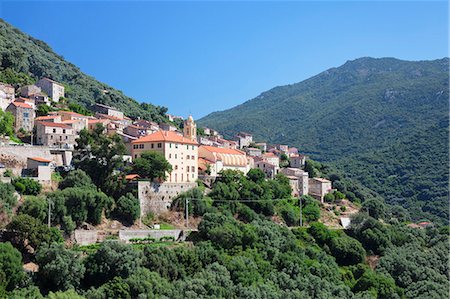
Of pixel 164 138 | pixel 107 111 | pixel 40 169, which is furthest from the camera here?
pixel 107 111

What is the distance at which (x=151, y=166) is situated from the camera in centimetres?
5209

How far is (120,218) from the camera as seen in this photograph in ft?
155

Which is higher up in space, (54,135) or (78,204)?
(54,135)

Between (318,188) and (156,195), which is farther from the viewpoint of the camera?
(318,188)

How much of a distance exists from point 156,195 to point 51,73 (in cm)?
5796

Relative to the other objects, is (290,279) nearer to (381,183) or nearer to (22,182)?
(22,182)

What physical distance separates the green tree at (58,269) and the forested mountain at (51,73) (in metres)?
46.2

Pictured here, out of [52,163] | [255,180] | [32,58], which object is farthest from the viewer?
[32,58]

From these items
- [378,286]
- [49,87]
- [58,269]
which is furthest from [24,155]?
Answer: [378,286]

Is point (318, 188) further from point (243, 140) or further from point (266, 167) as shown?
point (243, 140)

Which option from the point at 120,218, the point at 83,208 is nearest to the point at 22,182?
the point at 83,208

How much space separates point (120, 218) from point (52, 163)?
28.8ft

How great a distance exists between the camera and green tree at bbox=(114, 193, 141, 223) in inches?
1857

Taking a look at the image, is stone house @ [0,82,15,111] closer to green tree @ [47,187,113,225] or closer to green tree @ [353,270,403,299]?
green tree @ [47,187,113,225]
